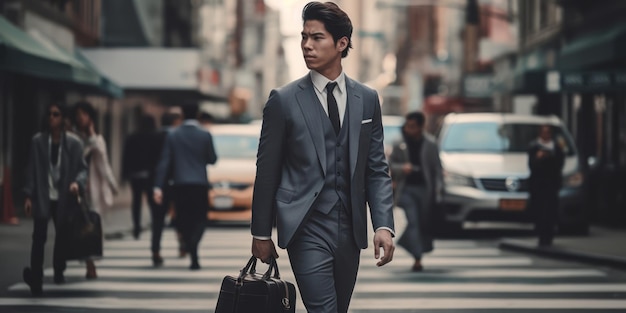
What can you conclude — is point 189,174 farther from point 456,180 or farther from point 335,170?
point 335,170

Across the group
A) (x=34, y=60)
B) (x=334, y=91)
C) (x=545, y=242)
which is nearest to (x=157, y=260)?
(x=545, y=242)

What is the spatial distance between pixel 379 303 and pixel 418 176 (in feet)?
11.5

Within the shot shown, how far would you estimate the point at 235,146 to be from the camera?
74.8ft

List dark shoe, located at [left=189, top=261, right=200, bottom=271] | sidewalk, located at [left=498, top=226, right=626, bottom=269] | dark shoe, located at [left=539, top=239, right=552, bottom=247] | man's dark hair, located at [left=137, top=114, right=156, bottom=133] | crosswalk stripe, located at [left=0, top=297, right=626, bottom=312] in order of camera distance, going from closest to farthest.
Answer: crosswalk stripe, located at [left=0, top=297, right=626, bottom=312]
dark shoe, located at [left=189, top=261, right=200, bottom=271]
sidewalk, located at [left=498, top=226, right=626, bottom=269]
dark shoe, located at [left=539, top=239, right=552, bottom=247]
man's dark hair, located at [left=137, top=114, right=156, bottom=133]

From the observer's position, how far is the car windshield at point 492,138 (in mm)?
19797

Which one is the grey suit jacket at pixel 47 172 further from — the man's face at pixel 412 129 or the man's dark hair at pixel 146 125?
the man's dark hair at pixel 146 125

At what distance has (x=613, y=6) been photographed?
27656mm

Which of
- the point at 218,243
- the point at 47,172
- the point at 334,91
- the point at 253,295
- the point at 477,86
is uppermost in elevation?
the point at 477,86

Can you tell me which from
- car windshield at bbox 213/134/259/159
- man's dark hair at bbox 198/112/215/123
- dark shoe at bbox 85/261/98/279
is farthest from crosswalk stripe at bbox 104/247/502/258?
car windshield at bbox 213/134/259/159

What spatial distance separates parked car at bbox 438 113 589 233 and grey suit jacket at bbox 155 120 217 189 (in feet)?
18.2

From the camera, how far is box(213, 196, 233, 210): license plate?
2100 centimetres

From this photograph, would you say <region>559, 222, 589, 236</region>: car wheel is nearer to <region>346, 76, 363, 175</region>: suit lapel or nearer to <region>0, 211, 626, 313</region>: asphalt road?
<region>0, 211, 626, 313</region>: asphalt road

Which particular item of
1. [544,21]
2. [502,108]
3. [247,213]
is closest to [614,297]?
[247,213]

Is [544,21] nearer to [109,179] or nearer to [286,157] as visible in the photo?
[109,179]
